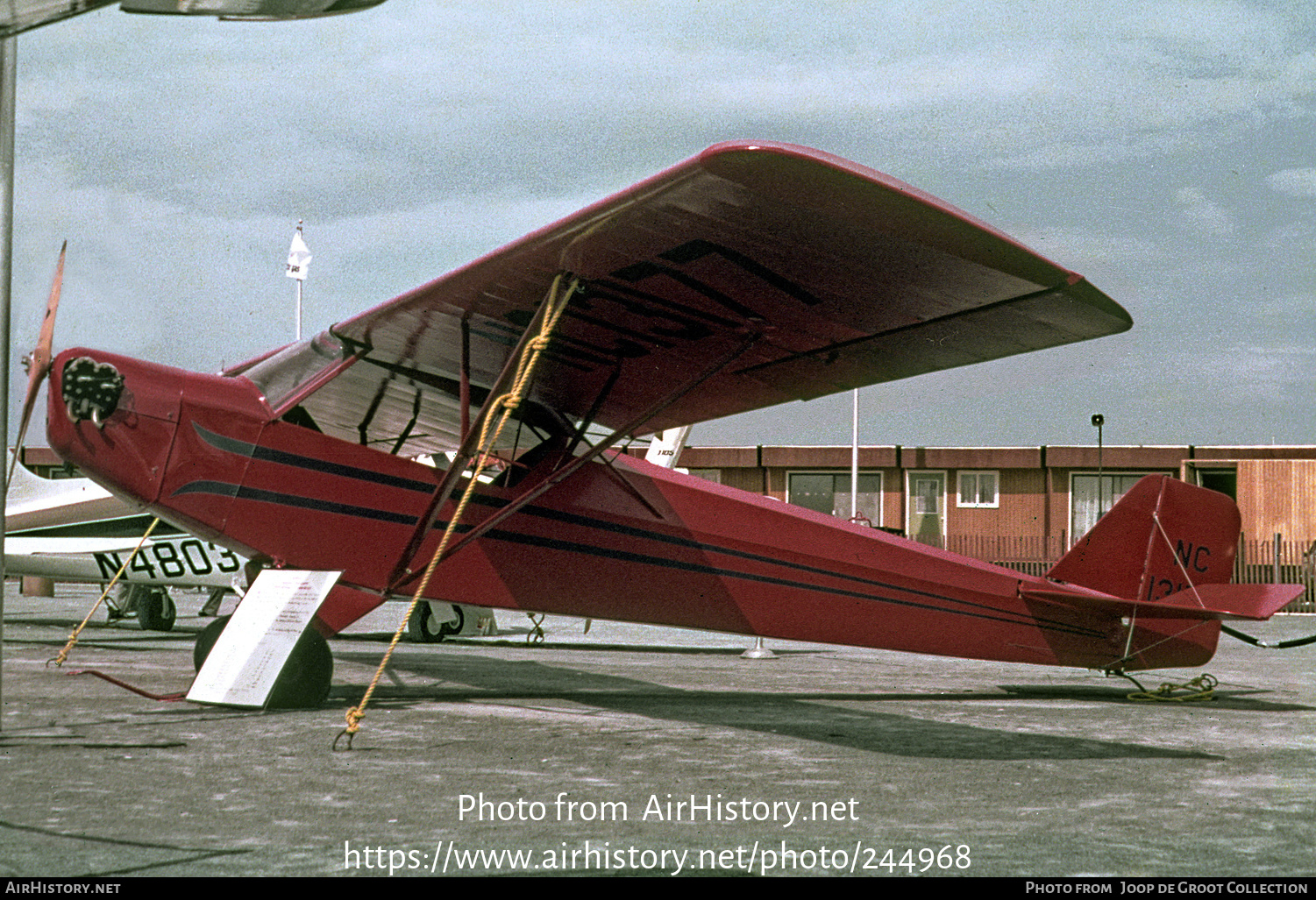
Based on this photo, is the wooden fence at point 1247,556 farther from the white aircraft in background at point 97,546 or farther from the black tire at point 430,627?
the white aircraft in background at point 97,546

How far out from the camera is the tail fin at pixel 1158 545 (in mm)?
8984

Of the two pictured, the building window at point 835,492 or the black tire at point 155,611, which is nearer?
the black tire at point 155,611

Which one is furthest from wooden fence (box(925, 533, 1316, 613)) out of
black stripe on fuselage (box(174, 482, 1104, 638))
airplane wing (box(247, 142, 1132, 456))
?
airplane wing (box(247, 142, 1132, 456))

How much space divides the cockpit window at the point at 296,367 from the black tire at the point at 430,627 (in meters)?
6.62

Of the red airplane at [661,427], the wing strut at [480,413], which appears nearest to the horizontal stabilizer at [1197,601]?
the red airplane at [661,427]

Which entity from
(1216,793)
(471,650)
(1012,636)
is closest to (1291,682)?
(1012,636)

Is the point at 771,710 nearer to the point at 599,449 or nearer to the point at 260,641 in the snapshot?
the point at 599,449

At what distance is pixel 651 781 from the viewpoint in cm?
468

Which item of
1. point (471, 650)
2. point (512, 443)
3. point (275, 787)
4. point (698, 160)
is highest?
point (698, 160)

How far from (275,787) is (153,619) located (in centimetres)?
1085
